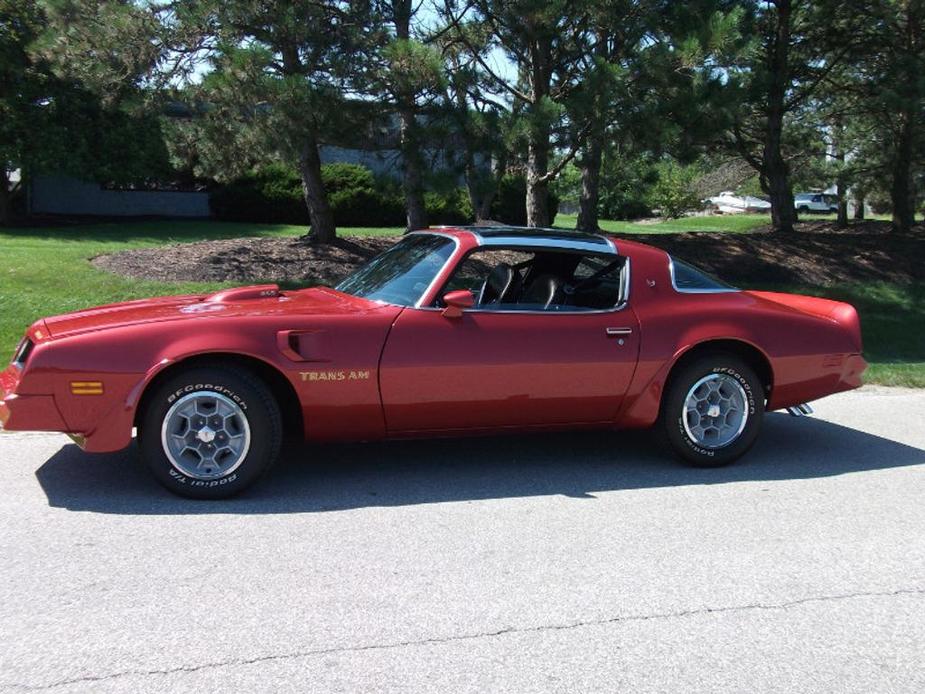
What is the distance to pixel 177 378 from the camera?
4.89m

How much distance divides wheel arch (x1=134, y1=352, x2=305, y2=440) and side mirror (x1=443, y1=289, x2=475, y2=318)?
3.33ft

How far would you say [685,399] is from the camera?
19.2 feet

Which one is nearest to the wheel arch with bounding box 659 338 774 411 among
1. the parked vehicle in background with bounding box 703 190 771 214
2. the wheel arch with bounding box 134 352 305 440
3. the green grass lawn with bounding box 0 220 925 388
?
the wheel arch with bounding box 134 352 305 440

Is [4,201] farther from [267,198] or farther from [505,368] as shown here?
[505,368]

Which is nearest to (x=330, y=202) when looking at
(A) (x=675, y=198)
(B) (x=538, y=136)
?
(B) (x=538, y=136)

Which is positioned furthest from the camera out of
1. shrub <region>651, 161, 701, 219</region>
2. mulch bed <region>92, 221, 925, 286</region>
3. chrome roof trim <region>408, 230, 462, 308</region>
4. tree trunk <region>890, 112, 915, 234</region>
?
shrub <region>651, 161, 701, 219</region>

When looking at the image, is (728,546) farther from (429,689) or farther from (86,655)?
(86,655)

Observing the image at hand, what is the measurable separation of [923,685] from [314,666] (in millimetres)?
2205

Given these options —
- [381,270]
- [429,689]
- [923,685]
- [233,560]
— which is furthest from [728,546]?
[381,270]

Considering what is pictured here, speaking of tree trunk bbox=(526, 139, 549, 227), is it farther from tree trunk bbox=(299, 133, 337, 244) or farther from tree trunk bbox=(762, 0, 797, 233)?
tree trunk bbox=(762, 0, 797, 233)

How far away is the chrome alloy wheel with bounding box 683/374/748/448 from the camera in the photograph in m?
5.89

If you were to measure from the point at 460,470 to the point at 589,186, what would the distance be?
30.2 ft

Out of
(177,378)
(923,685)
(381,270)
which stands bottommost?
(923,685)

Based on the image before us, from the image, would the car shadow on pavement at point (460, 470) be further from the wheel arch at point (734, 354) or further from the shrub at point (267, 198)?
the shrub at point (267, 198)
